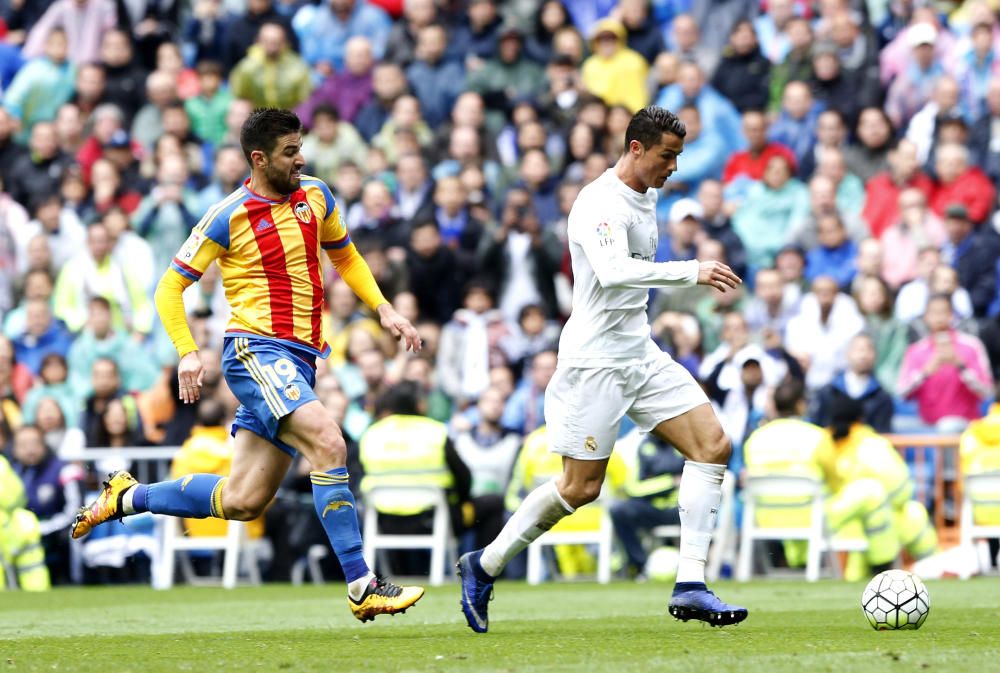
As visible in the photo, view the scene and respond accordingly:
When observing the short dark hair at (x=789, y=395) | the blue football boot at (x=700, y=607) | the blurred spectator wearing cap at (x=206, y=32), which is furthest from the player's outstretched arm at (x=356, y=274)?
the blurred spectator wearing cap at (x=206, y=32)

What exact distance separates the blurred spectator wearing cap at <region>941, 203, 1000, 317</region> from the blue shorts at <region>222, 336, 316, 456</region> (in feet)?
28.4

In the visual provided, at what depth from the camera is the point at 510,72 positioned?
815 inches

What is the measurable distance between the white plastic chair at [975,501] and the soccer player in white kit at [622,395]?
6.05 meters

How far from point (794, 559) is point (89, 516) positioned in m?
7.40

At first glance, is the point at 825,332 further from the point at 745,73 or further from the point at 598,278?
the point at 598,278

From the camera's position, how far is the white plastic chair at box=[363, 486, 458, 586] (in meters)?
15.5

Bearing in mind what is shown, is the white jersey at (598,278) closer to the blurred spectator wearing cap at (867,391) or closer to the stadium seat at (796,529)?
the stadium seat at (796,529)

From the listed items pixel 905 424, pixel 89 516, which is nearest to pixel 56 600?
pixel 89 516

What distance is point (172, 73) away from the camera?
2144 cm

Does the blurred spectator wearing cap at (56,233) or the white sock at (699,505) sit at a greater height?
the blurred spectator wearing cap at (56,233)

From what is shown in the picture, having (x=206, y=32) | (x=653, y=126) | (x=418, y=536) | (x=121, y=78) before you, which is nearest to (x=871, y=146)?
(x=418, y=536)

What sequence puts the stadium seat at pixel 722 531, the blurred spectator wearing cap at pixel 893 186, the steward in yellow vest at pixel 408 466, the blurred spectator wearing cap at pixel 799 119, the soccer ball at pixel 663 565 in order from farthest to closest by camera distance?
the blurred spectator wearing cap at pixel 799 119 → the blurred spectator wearing cap at pixel 893 186 → the stadium seat at pixel 722 531 → the steward in yellow vest at pixel 408 466 → the soccer ball at pixel 663 565

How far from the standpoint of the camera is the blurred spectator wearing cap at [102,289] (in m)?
19.0

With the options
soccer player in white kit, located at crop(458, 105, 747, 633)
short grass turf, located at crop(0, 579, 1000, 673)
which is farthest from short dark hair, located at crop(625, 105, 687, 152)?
short grass turf, located at crop(0, 579, 1000, 673)
